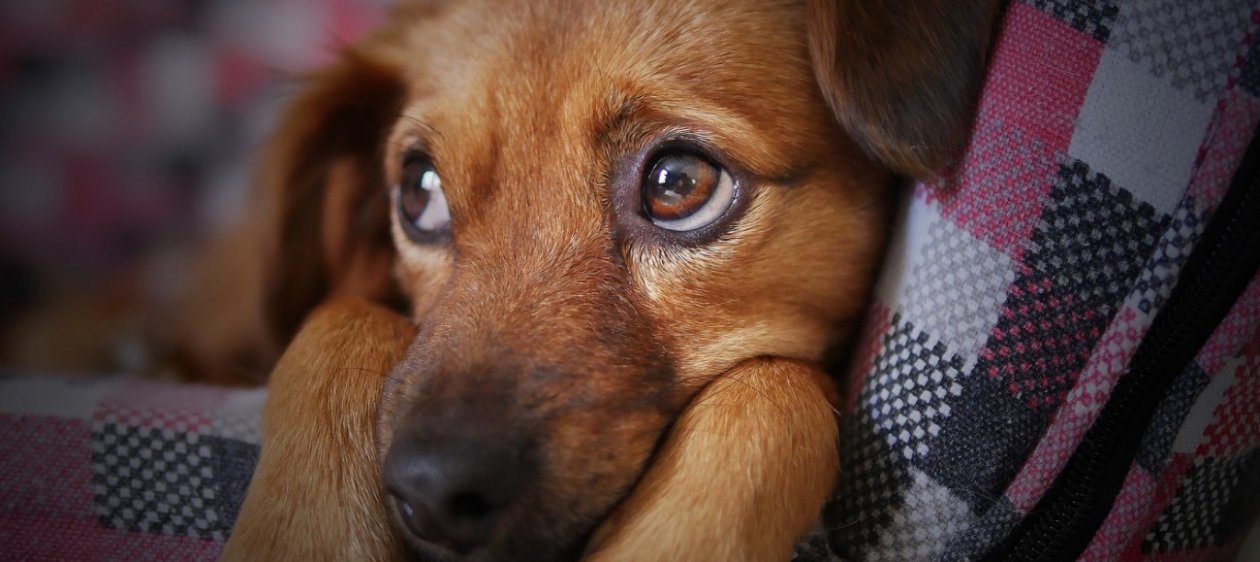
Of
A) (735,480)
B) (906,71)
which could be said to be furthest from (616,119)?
(735,480)

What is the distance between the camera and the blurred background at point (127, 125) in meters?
2.43

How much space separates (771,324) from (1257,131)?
26.1 inches

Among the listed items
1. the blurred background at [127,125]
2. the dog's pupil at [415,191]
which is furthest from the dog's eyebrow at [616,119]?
the blurred background at [127,125]

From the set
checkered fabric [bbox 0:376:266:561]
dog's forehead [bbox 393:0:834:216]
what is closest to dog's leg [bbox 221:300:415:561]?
checkered fabric [bbox 0:376:266:561]

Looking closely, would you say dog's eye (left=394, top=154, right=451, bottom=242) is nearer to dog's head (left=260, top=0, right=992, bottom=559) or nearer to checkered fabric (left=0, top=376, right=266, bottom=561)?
dog's head (left=260, top=0, right=992, bottom=559)

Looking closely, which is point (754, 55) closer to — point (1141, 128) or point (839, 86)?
point (839, 86)

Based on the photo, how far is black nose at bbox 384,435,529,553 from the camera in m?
1.01

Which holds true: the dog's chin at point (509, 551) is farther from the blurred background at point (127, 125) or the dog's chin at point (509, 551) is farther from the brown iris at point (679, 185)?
the blurred background at point (127, 125)

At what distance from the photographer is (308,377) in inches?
52.1

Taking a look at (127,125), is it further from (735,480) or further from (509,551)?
(735,480)

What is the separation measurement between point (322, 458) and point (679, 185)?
0.68 meters

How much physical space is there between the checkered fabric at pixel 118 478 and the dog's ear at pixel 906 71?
1072mm

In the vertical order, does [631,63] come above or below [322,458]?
above

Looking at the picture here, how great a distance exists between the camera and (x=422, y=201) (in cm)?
155
